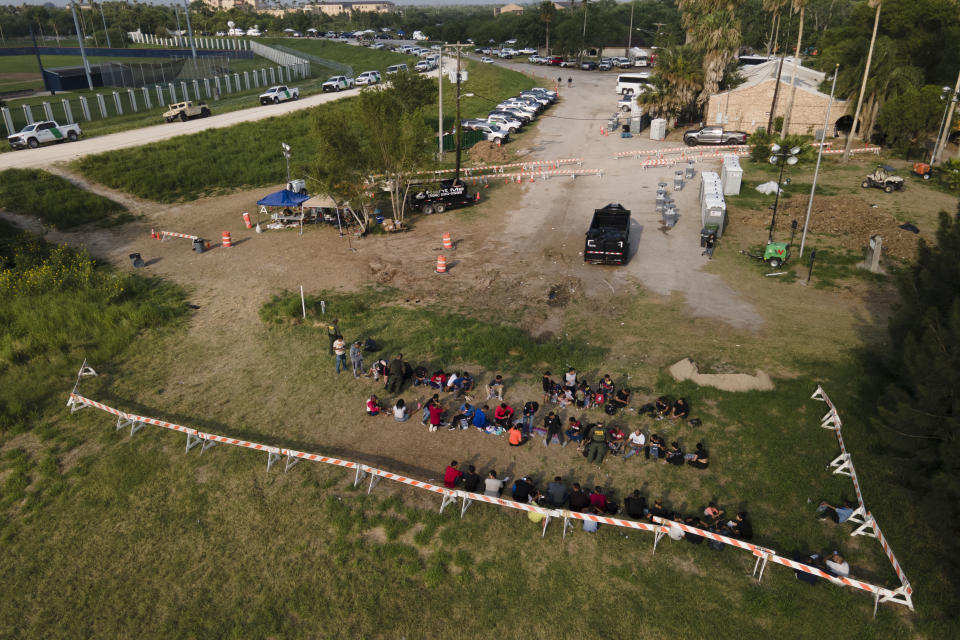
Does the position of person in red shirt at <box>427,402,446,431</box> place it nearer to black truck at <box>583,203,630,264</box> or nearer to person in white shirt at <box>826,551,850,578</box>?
person in white shirt at <box>826,551,850,578</box>

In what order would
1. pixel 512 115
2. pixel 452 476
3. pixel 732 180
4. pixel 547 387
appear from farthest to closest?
pixel 512 115 → pixel 732 180 → pixel 547 387 → pixel 452 476

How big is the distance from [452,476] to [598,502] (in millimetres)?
3137

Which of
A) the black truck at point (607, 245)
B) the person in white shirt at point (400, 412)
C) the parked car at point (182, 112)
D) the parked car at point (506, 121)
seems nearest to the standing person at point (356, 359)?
the person in white shirt at point (400, 412)

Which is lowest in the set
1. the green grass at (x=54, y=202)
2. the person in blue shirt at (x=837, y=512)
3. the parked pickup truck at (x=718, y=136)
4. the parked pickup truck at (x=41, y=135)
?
the person in blue shirt at (x=837, y=512)

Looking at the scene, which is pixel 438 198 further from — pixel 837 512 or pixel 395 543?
pixel 837 512

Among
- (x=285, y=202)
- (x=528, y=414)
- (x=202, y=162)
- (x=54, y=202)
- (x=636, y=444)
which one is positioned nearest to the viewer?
(x=636, y=444)

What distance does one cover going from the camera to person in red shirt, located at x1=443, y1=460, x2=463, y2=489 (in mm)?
12989

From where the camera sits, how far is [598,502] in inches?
490

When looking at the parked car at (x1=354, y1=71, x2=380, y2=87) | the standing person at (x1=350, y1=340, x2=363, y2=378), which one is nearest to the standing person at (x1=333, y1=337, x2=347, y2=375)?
the standing person at (x1=350, y1=340, x2=363, y2=378)

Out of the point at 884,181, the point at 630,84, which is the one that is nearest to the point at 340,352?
the point at 884,181

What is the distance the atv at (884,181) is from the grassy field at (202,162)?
2996 centimetres

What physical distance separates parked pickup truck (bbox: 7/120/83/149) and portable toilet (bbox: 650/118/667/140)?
43.7m

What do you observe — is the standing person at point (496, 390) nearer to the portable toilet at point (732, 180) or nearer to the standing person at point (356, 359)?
the standing person at point (356, 359)

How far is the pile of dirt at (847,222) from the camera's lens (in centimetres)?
2533
